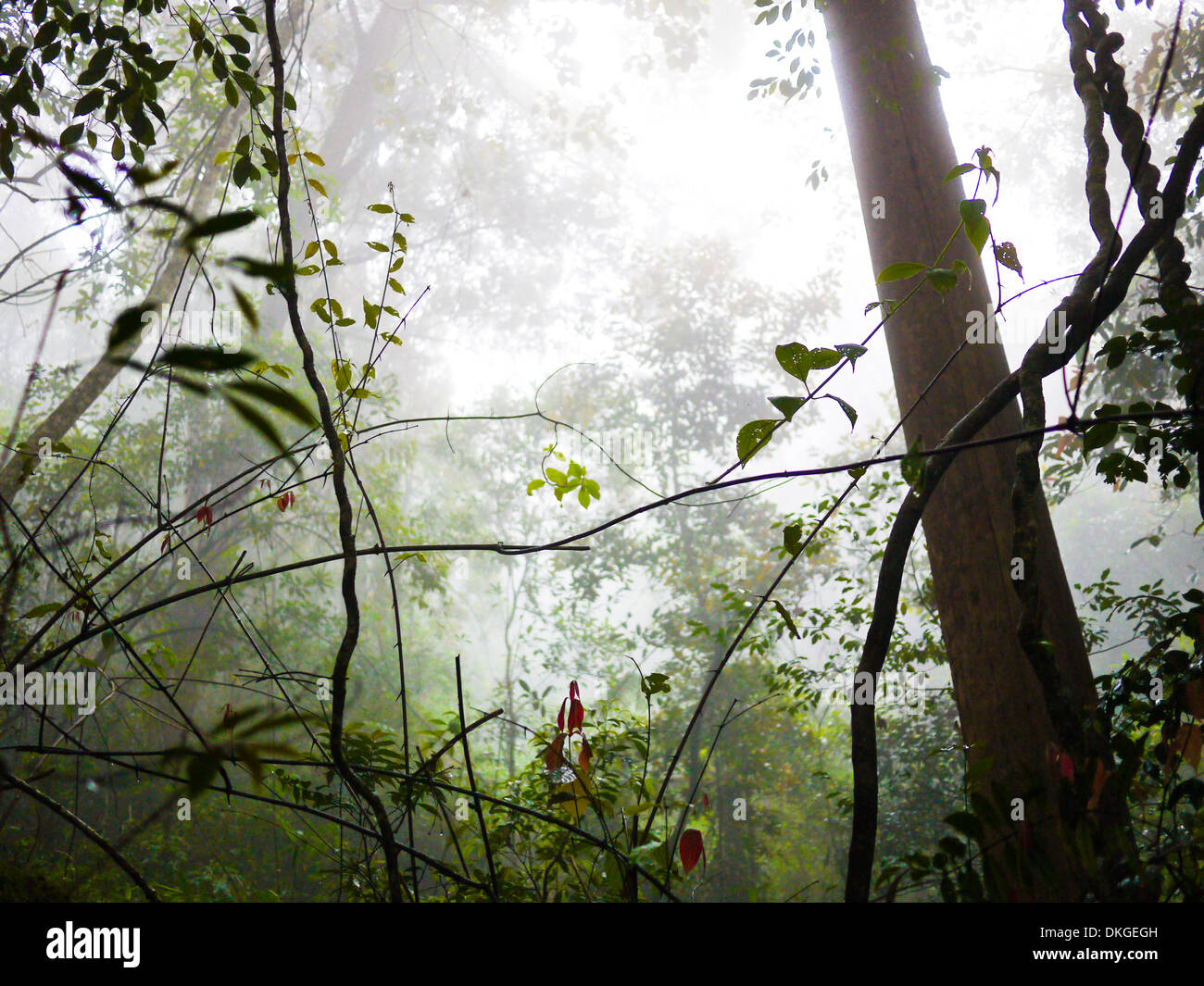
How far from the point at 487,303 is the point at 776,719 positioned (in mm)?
7668

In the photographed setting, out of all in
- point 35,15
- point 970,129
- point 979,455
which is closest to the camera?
point 35,15

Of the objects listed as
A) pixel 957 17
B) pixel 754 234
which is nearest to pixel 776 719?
pixel 957 17

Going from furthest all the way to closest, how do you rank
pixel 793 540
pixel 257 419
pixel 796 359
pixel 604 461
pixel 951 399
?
pixel 604 461
pixel 951 399
pixel 793 540
pixel 796 359
pixel 257 419

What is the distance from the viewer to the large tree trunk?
1210 millimetres

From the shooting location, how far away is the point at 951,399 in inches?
52.6

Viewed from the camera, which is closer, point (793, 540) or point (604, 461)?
point (793, 540)

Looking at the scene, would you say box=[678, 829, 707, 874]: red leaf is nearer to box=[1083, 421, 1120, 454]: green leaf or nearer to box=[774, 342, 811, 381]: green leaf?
box=[774, 342, 811, 381]: green leaf

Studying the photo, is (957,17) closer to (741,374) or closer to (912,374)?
(741,374)

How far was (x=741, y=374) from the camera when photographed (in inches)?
239

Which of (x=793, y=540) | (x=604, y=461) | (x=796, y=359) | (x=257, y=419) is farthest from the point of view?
(x=604, y=461)

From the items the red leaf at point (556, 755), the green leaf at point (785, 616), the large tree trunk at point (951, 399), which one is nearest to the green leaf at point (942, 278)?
the green leaf at point (785, 616)

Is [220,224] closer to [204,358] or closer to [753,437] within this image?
[204,358]

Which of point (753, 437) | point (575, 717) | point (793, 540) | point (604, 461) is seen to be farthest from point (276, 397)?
point (604, 461)
